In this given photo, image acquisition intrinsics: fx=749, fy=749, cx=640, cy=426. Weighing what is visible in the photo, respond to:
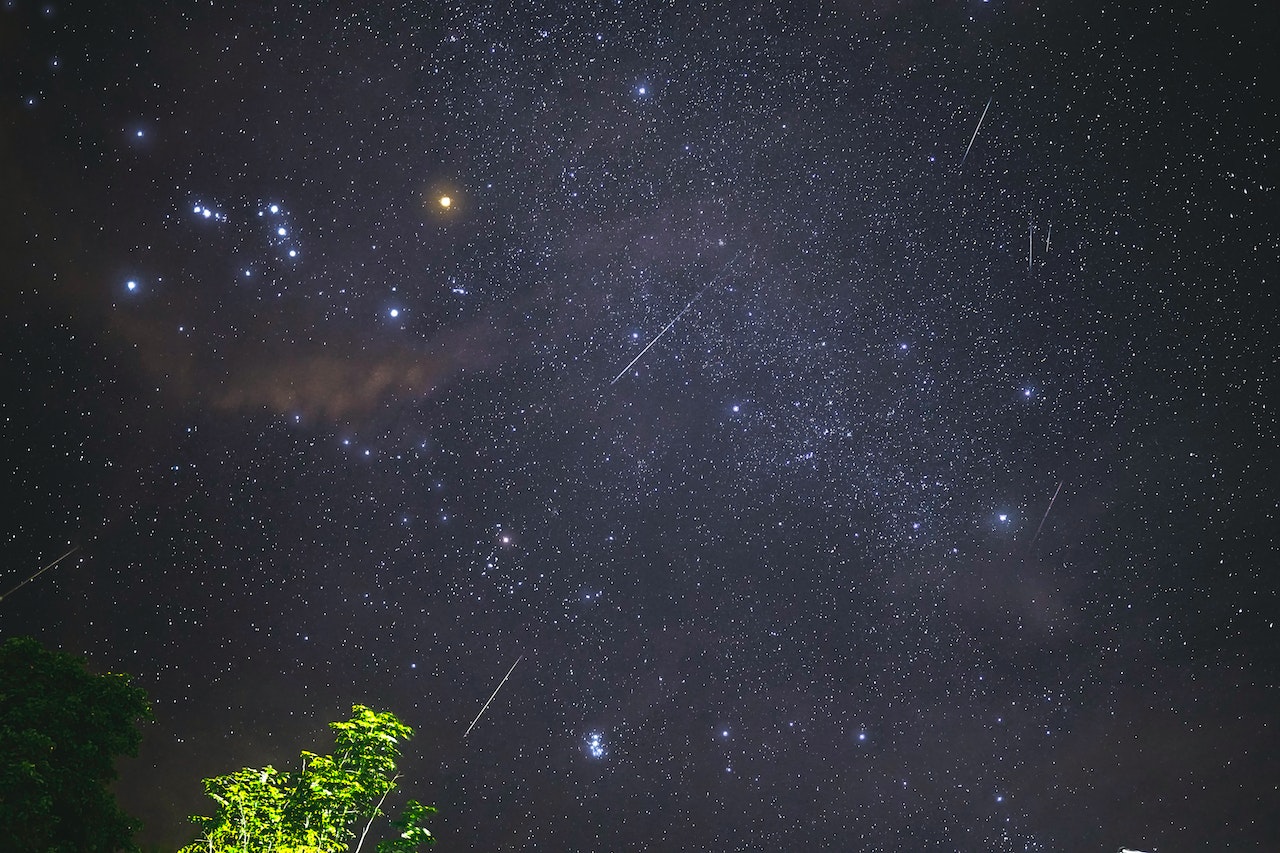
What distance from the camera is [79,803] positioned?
7590 mm

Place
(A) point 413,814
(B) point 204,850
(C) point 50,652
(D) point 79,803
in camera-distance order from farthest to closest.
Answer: (C) point 50,652, (D) point 79,803, (B) point 204,850, (A) point 413,814

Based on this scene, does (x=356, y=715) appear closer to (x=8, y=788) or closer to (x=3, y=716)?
(x=8, y=788)

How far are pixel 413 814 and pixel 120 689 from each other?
414 centimetres

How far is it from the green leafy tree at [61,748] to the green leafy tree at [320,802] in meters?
1.58

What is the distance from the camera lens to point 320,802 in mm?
6613

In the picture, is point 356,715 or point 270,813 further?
point 356,715

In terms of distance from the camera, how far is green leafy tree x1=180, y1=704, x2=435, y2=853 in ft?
21.3

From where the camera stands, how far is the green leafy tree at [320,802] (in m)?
6.49

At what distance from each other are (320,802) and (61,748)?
10.6 feet

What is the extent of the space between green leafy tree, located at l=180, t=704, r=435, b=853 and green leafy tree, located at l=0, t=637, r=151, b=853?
158 cm

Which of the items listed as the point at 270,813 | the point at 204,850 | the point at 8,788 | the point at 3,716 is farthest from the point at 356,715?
the point at 3,716

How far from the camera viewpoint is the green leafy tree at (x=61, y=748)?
6918 mm

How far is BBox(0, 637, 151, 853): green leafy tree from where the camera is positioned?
6918 mm

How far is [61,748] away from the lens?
7.62 metres
